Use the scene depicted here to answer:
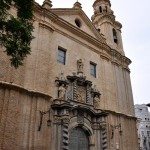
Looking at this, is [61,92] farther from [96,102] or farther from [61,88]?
[96,102]

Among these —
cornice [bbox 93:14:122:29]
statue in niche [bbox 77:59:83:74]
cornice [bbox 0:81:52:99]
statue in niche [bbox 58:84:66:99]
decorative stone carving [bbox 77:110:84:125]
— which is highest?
cornice [bbox 93:14:122:29]

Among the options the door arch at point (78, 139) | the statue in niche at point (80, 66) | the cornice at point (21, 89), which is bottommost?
the door arch at point (78, 139)

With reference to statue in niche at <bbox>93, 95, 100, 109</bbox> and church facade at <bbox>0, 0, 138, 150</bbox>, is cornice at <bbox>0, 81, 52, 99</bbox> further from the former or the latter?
statue in niche at <bbox>93, 95, 100, 109</bbox>

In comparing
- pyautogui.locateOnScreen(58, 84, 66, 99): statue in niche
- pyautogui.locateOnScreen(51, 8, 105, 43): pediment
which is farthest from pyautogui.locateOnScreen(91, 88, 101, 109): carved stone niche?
pyautogui.locateOnScreen(51, 8, 105, 43): pediment

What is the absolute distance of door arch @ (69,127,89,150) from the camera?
13617 millimetres

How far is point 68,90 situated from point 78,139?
116 inches

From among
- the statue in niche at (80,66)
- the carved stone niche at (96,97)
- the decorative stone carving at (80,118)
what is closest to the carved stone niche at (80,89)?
the carved stone niche at (96,97)

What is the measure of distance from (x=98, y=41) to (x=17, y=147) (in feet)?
34.6

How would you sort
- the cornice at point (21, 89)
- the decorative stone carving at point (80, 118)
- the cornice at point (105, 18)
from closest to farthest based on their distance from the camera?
the cornice at point (21, 89) < the decorative stone carving at point (80, 118) < the cornice at point (105, 18)

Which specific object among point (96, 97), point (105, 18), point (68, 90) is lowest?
point (96, 97)

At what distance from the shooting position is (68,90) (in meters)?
14.7

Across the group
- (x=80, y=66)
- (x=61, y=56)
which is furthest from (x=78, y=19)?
(x=80, y=66)

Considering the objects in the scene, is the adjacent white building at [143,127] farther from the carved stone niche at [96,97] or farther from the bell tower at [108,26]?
the carved stone niche at [96,97]

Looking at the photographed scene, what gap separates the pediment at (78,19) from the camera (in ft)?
57.0
